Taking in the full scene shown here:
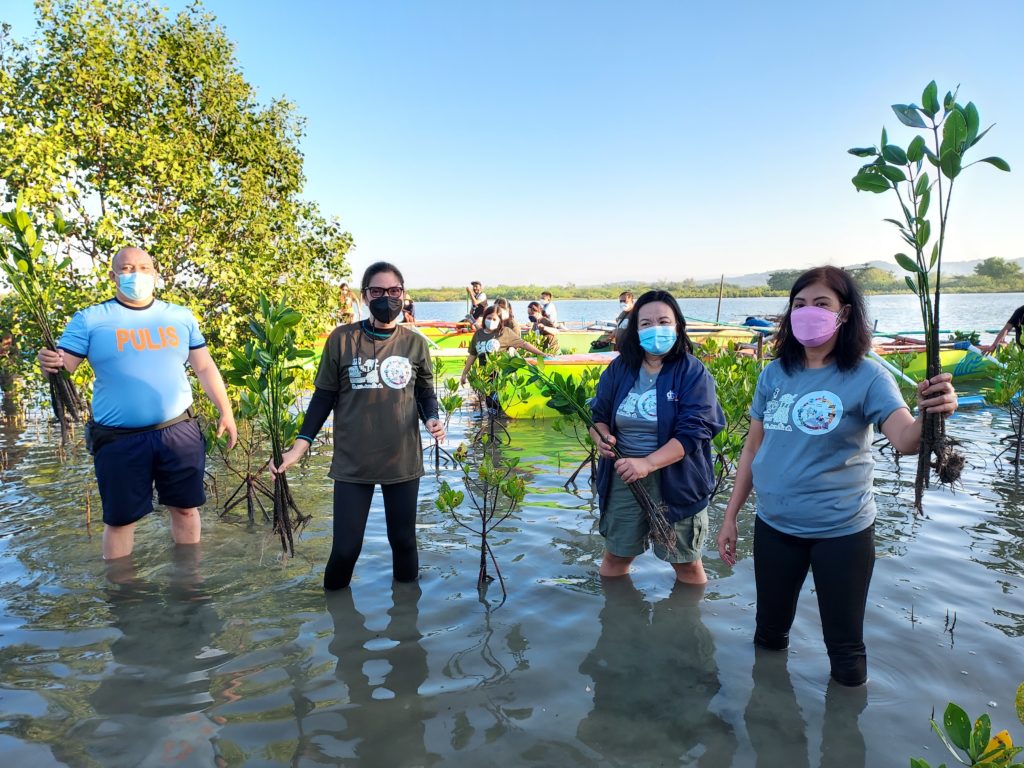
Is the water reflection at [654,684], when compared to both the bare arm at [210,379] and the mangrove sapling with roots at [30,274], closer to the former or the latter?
the bare arm at [210,379]

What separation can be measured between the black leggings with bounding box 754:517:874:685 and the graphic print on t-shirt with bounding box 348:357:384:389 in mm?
2132

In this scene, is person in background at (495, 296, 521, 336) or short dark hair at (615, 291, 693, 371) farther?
person in background at (495, 296, 521, 336)

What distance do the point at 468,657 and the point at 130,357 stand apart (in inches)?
107

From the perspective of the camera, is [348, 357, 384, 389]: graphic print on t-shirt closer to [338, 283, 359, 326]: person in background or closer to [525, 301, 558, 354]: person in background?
[338, 283, 359, 326]: person in background

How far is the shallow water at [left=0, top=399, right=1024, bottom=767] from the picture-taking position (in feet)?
9.08

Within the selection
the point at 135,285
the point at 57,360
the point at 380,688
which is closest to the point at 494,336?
the point at 135,285

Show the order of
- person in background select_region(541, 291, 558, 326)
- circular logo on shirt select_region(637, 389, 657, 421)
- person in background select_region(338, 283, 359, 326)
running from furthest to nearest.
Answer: person in background select_region(541, 291, 558, 326) → person in background select_region(338, 283, 359, 326) → circular logo on shirt select_region(637, 389, 657, 421)

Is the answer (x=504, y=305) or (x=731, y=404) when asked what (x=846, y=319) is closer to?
(x=731, y=404)

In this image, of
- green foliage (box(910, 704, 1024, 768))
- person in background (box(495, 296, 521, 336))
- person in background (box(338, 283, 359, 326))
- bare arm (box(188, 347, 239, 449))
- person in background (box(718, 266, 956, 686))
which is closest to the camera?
green foliage (box(910, 704, 1024, 768))

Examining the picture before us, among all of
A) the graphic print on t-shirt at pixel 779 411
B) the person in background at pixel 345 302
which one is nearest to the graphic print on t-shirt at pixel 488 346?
the person in background at pixel 345 302

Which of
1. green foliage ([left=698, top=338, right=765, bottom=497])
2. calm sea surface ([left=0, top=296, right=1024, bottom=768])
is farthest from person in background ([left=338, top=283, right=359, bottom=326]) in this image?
green foliage ([left=698, top=338, right=765, bottom=497])

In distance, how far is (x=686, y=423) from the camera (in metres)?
3.56

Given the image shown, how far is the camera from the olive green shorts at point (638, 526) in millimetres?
3777

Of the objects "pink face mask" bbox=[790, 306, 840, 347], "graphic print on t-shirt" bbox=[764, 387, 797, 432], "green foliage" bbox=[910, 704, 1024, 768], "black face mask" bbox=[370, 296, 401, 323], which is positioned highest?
"black face mask" bbox=[370, 296, 401, 323]
